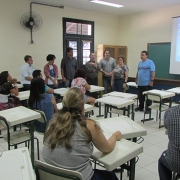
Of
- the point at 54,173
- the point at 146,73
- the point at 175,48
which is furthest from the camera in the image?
the point at 175,48

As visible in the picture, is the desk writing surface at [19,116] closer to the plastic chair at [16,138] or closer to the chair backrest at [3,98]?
the plastic chair at [16,138]

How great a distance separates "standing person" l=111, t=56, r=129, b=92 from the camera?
537 centimetres

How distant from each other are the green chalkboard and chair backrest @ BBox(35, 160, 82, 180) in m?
5.54

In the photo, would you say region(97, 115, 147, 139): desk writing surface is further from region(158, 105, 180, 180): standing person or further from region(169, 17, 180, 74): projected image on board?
region(169, 17, 180, 74): projected image on board

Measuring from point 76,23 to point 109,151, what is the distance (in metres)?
5.42

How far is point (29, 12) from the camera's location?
536cm

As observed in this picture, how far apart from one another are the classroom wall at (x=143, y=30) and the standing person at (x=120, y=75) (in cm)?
173

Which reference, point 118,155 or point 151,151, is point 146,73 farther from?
point 118,155

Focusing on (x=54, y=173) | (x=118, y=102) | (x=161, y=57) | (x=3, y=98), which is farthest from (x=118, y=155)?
(x=161, y=57)

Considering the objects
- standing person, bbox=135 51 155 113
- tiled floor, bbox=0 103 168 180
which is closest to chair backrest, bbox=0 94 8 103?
tiled floor, bbox=0 103 168 180

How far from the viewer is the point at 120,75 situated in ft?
17.7

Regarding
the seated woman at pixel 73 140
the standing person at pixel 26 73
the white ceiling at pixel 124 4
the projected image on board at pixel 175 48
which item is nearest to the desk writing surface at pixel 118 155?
the seated woman at pixel 73 140

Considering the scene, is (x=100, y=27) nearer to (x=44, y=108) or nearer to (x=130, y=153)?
(x=44, y=108)

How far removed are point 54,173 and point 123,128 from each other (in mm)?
874
